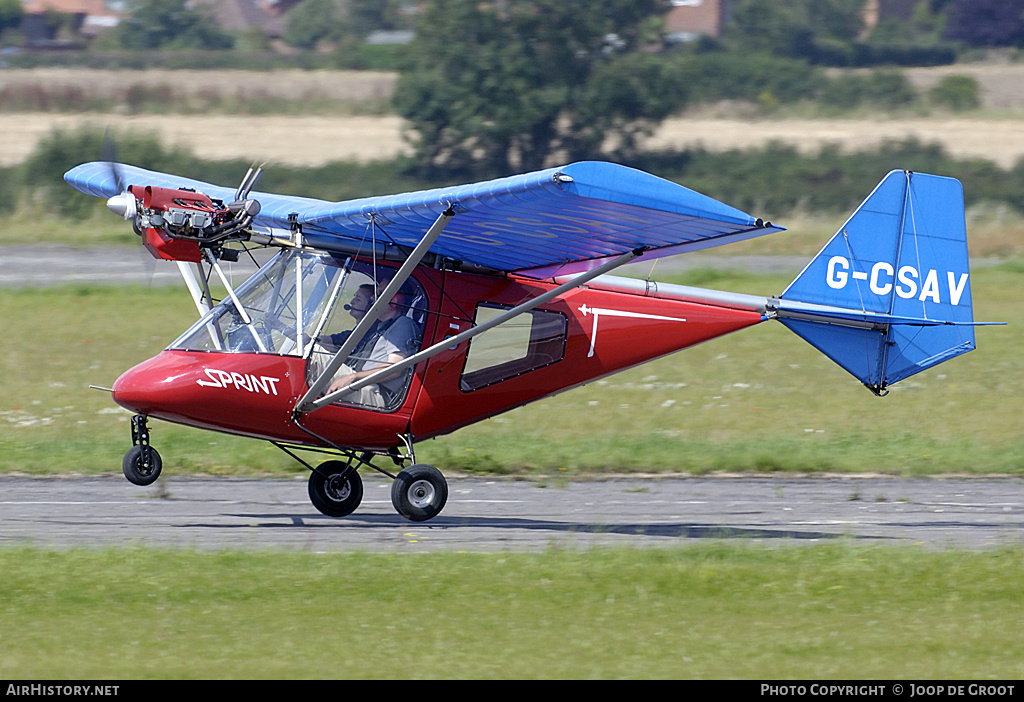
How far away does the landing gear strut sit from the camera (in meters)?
12.4

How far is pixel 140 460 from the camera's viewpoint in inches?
488

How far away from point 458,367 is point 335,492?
181 cm

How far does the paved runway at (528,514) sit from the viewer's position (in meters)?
12.1

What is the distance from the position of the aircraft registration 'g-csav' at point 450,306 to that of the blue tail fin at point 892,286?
0.07 ft

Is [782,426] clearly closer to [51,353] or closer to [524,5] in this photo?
[51,353]

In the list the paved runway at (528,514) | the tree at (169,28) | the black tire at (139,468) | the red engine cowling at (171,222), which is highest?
the tree at (169,28)

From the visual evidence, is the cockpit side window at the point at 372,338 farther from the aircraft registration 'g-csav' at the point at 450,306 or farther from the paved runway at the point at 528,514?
the paved runway at the point at 528,514

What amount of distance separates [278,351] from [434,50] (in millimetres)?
34243

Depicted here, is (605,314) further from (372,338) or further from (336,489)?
(336,489)

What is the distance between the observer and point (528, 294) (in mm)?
13469

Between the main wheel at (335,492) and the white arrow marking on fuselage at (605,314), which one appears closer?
the main wheel at (335,492)

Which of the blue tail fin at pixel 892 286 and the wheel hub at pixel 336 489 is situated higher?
the blue tail fin at pixel 892 286

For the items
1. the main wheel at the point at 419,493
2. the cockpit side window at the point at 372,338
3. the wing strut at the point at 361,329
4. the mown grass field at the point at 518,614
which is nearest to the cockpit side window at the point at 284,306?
the cockpit side window at the point at 372,338
